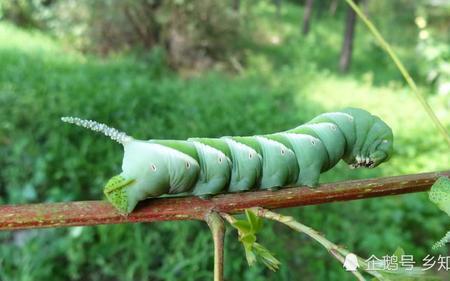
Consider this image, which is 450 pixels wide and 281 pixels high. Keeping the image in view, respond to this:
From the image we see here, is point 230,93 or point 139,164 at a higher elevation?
point 230,93

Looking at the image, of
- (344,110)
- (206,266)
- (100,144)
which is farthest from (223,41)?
(344,110)

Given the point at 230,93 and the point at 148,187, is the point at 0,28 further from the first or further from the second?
the point at 148,187

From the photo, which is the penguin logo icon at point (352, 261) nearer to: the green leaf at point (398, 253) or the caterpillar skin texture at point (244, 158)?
the green leaf at point (398, 253)

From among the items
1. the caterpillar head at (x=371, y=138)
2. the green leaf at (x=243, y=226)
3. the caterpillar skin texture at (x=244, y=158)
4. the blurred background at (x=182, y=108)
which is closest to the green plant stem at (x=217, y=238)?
the green leaf at (x=243, y=226)

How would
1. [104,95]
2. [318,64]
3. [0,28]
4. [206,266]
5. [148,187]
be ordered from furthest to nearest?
[318,64], [0,28], [104,95], [206,266], [148,187]

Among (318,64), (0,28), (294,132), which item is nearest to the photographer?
(294,132)

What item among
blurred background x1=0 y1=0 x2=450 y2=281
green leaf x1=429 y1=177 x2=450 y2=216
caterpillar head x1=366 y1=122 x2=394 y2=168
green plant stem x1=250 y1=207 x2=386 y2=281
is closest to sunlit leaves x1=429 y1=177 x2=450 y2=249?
green leaf x1=429 y1=177 x2=450 y2=216
